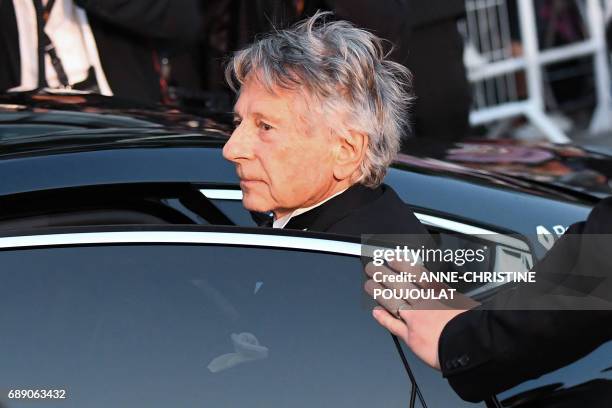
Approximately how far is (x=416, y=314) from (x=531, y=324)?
0.62 ft

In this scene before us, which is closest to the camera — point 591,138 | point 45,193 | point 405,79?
point 45,193

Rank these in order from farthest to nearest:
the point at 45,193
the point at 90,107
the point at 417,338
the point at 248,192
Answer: the point at 90,107, the point at 248,192, the point at 45,193, the point at 417,338

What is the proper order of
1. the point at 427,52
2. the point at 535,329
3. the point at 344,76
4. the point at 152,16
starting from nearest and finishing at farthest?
the point at 535,329 → the point at 344,76 → the point at 152,16 → the point at 427,52

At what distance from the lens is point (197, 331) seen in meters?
1.88

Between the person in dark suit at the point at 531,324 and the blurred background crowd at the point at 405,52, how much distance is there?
3.01ft

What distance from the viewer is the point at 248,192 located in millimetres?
2211

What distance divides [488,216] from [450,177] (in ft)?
0.75

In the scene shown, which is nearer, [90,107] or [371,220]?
[371,220]

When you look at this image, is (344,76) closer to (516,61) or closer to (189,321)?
(189,321)

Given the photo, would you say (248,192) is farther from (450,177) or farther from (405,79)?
(450,177)

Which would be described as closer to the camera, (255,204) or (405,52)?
(255,204)

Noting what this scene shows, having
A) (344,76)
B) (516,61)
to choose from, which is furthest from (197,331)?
(516,61)

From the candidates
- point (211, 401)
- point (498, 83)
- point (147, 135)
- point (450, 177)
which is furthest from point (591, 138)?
point (211, 401)

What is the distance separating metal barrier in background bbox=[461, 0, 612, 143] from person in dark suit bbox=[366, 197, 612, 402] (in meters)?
5.58
